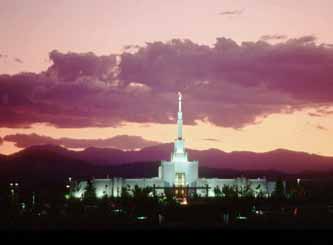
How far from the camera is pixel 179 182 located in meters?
140

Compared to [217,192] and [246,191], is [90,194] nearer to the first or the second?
[217,192]

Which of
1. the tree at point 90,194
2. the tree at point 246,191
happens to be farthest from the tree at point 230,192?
the tree at point 90,194

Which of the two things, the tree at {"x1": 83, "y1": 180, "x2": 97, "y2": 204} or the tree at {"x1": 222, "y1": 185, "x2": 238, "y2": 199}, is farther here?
the tree at {"x1": 222, "y1": 185, "x2": 238, "y2": 199}

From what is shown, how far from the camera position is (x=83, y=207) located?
99.7 metres

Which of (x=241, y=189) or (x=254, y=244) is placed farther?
(x=241, y=189)

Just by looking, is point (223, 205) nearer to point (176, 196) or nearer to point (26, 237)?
point (176, 196)

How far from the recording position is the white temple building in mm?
133125

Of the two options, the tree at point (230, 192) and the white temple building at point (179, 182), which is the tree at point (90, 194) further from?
the tree at point (230, 192)

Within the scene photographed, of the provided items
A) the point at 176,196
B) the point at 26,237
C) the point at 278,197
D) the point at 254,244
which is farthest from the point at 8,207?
the point at 254,244

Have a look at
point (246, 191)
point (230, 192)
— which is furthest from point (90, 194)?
point (246, 191)

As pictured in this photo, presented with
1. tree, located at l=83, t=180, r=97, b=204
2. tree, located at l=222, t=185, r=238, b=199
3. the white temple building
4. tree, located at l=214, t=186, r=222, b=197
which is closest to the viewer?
tree, located at l=83, t=180, r=97, b=204

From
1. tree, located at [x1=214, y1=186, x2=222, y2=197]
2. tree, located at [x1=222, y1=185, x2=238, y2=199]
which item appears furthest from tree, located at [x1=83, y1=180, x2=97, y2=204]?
tree, located at [x1=222, y1=185, x2=238, y2=199]

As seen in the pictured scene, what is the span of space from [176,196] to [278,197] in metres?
13.5

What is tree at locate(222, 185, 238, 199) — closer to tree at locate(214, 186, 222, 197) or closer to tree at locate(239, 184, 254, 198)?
tree at locate(214, 186, 222, 197)
